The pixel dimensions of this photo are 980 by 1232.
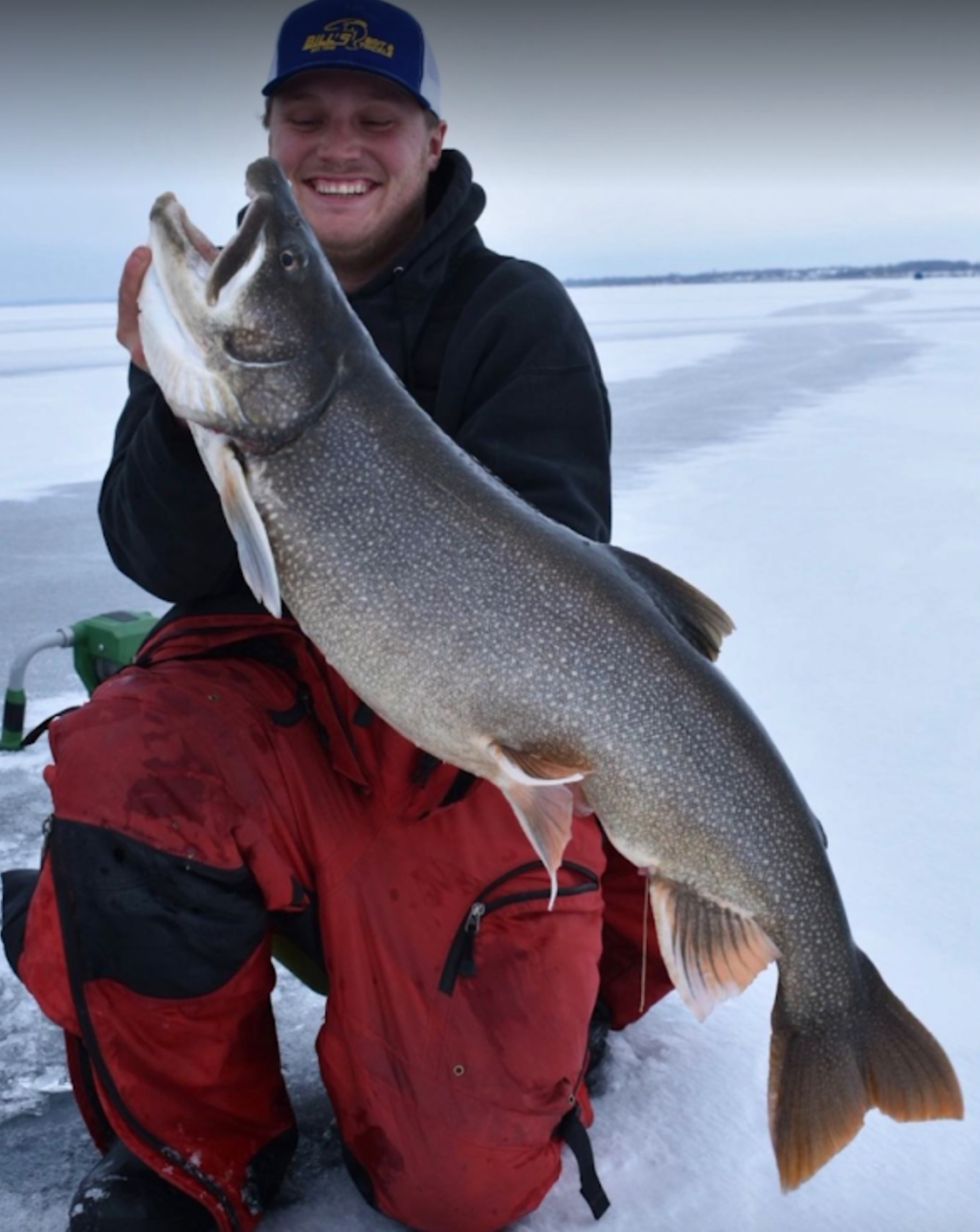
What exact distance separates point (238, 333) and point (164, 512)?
40 cm

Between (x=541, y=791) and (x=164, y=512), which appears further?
(x=164, y=512)

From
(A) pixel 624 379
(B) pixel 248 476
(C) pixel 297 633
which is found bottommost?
(A) pixel 624 379

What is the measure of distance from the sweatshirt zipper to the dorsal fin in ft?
1.77

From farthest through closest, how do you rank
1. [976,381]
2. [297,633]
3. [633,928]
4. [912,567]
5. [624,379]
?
[624,379]
[976,381]
[912,567]
[633,928]
[297,633]

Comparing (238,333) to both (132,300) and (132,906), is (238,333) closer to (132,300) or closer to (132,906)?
(132,300)

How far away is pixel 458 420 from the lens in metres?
2.67

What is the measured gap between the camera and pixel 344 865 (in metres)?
2.28

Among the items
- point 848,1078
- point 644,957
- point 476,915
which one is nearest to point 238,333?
point 476,915

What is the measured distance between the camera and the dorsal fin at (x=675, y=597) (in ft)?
7.09

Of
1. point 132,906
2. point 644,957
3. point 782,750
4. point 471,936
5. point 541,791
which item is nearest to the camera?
point 541,791

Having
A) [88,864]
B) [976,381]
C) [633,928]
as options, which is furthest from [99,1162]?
[976,381]

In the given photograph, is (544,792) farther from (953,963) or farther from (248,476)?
(953,963)

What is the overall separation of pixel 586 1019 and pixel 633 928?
518 millimetres

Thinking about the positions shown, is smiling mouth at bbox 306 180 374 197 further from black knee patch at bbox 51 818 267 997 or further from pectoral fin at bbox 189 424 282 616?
black knee patch at bbox 51 818 267 997
